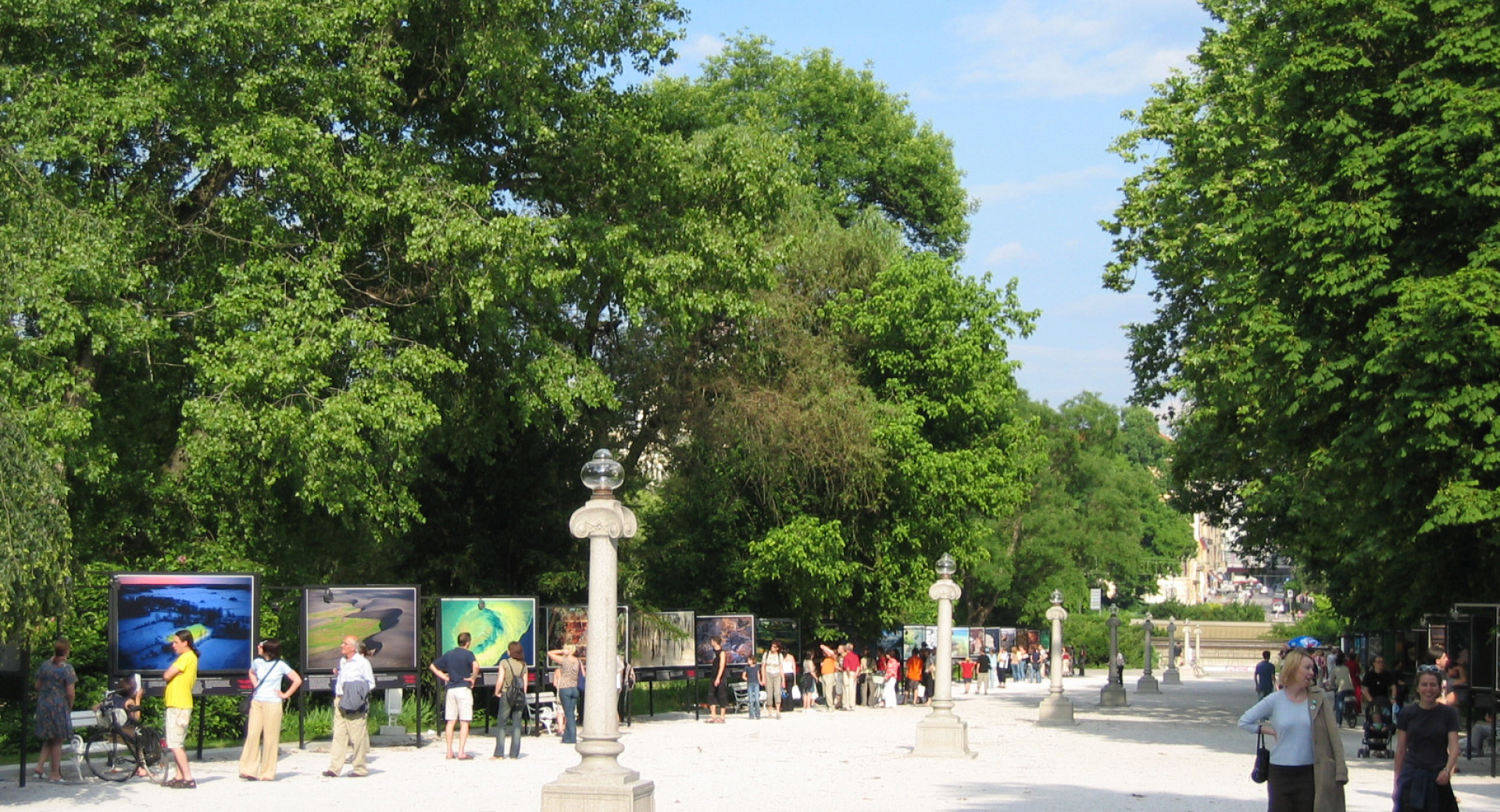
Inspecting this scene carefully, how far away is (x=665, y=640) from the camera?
3155 centimetres

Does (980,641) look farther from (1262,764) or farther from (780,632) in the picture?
(1262,764)

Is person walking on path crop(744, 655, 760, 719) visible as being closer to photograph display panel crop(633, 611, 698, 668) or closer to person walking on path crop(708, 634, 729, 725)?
person walking on path crop(708, 634, 729, 725)

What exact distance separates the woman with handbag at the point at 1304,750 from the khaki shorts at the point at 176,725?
11945mm

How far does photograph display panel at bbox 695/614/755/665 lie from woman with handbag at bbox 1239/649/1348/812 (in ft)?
76.2

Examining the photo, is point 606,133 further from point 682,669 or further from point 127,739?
point 127,739

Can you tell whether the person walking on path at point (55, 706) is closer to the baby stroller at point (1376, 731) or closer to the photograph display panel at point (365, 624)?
the photograph display panel at point (365, 624)

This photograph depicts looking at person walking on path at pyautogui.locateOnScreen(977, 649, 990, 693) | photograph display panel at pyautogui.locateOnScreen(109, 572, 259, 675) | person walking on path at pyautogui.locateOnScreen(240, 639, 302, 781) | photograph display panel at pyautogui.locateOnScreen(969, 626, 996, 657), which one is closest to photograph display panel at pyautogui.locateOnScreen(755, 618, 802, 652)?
photograph display panel at pyautogui.locateOnScreen(109, 572, 259, 675)

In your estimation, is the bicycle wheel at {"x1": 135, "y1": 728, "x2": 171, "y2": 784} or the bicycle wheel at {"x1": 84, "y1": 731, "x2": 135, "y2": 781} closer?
the bicycle wheel at {"x1": 84, "y1": 731, "x2": 135, "y2": 781}

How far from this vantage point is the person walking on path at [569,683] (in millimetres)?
24375

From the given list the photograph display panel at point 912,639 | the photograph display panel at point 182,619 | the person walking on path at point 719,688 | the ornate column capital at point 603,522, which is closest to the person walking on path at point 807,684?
the person walking on path at point 719,688

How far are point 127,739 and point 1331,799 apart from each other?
13.3 metres

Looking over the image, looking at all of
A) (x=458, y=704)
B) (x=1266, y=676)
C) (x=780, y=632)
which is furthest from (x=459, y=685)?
(x=1266, y=676)

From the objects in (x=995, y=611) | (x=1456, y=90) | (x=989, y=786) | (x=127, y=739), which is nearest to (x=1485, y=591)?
(x=1456, y=90)

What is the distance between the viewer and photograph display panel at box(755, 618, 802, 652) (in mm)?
36875
